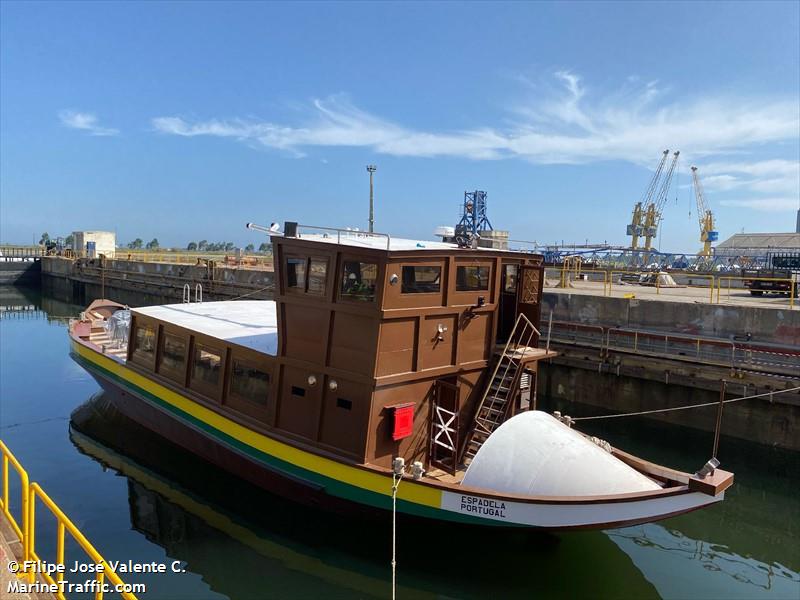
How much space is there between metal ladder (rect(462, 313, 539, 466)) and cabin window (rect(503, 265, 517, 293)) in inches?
Answer: 31.4

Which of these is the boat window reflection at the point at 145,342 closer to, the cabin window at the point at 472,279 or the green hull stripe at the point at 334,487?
the green hull stripe at the point at 334,487

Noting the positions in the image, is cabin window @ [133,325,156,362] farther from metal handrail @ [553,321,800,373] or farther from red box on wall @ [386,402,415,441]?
metal handrail @ [553,321,800,373]

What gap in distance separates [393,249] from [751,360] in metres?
13.2

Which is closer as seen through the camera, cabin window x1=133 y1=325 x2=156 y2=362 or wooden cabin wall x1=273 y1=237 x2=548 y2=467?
wooden cabin wall x1=273 y1=237 x2=548 y2=467

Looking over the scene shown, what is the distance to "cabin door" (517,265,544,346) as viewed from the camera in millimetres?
12039

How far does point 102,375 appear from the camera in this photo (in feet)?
54.3

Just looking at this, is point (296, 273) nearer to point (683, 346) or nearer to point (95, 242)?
point (683, 346)

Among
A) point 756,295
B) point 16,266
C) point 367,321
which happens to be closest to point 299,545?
point 367,321

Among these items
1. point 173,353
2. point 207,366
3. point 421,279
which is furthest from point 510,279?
point 173,353

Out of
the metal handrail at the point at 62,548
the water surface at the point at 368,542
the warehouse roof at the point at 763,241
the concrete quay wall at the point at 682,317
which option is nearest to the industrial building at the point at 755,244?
the warehouse roof at the point at 763,241

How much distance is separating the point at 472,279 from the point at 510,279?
5.82ft

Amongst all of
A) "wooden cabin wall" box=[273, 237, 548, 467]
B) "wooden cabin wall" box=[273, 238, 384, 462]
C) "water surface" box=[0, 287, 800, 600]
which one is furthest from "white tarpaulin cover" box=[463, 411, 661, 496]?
"wooden cabin wall" box=[273, 238, 384, 462]

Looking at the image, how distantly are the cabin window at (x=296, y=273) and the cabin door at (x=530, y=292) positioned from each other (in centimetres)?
487

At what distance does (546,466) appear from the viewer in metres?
9.08
